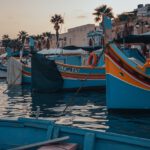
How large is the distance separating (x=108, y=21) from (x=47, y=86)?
36.7 feet

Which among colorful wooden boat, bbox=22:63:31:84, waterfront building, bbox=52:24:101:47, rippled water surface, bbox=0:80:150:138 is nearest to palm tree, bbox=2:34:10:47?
waterfront building, bbox=52:24:101:47

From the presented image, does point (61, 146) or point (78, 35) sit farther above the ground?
point (78, 35)

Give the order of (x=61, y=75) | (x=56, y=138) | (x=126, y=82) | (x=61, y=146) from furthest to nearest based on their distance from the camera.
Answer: (x=61, y=75)
(x=126, y=82)
(x=56, y=138)
(x=61, y=146)

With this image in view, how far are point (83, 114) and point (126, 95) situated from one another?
1978mm

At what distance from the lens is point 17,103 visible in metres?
20.1

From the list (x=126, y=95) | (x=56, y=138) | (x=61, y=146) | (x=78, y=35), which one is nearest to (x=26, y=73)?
(x=126, y=95)

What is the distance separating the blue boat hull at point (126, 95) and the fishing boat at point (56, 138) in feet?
24.9

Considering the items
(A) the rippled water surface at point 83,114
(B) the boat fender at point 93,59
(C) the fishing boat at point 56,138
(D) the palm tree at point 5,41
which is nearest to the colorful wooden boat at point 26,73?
(B) the boat fender at point 93,59

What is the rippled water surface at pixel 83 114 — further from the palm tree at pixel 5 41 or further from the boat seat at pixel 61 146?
the palm tree at pixel 5 41

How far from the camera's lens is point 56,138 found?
749cm

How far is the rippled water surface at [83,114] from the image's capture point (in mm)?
12977

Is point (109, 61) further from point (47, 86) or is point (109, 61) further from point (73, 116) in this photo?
point (47, 86)

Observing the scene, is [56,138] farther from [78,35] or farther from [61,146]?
[78,35]

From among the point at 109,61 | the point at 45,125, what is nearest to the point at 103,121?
the point at 109,61
